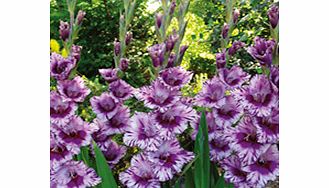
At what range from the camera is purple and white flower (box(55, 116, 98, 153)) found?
1.78m

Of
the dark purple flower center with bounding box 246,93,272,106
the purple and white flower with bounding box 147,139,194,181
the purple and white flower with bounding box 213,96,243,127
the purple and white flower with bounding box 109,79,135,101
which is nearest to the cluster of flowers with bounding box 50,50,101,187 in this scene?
the purple and white flower with bounding box 109,79,135,101

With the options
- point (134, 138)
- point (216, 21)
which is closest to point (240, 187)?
point (134, 138)

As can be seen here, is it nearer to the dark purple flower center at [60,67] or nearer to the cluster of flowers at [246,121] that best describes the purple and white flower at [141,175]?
the cluster of flowers at [246,121]

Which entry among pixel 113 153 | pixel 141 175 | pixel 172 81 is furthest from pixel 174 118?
pixel 113 153

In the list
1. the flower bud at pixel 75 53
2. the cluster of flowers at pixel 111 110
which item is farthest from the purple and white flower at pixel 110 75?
the flower bud at pixel 75 53

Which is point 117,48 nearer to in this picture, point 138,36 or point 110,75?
point 110,75

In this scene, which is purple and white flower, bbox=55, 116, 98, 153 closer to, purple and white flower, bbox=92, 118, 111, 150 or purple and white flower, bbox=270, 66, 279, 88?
purple and white flower, bbox=92, 118, 111, 150

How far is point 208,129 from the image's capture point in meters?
1.90

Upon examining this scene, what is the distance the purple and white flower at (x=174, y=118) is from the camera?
5.73ft

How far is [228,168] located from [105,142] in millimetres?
443

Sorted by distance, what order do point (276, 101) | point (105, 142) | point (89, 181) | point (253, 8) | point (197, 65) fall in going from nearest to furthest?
point (276, 101), point (89, 181), point (105, 142), point (197, 65), point (253, 8)

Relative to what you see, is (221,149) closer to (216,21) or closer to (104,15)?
(104,15)

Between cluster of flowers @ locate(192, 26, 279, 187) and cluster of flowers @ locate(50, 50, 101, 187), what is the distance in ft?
1.30
